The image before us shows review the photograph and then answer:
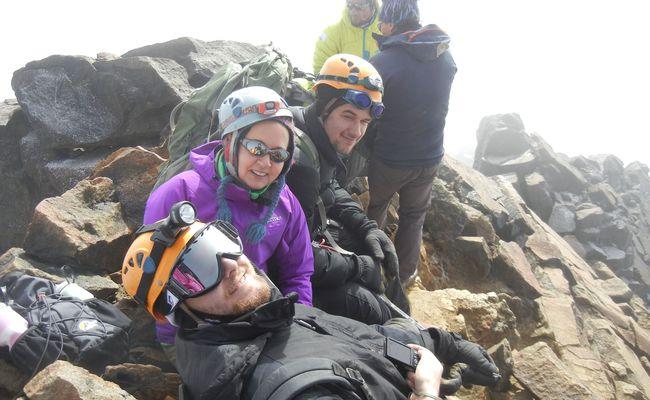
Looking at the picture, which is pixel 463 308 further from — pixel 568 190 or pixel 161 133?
pixel 568 190

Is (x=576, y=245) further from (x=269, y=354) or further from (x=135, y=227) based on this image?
(x=269, y=354)

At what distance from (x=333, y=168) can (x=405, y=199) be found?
2474 mm

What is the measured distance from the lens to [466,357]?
4.81 metres

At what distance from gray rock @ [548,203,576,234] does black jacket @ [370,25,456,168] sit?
23.2 m

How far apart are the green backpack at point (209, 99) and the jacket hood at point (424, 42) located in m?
1.76

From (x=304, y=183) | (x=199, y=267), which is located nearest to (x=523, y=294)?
(x=304, y=183)

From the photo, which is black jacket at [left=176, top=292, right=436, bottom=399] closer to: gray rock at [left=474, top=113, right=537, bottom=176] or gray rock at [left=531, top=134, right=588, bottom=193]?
gray rock at [left=474, top=113, right=537, bottom=176]

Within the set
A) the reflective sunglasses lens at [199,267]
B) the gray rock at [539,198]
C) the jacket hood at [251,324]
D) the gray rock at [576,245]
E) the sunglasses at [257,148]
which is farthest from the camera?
the gray rock at [576,245]

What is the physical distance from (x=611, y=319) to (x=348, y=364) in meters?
13.4

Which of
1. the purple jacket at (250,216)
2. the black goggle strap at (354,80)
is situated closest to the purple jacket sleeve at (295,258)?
the purple jacket at (250,216)

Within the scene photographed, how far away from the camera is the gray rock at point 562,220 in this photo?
2756cm

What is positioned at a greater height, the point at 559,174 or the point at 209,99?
the point at 209,99

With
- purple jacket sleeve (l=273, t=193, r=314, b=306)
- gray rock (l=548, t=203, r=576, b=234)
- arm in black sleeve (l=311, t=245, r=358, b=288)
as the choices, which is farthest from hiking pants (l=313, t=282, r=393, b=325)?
gray rock (l=548, t=203, r=576, b=234)

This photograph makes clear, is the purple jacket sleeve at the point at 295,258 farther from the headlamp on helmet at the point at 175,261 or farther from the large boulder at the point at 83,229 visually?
the large boulder at the point at 83,229
